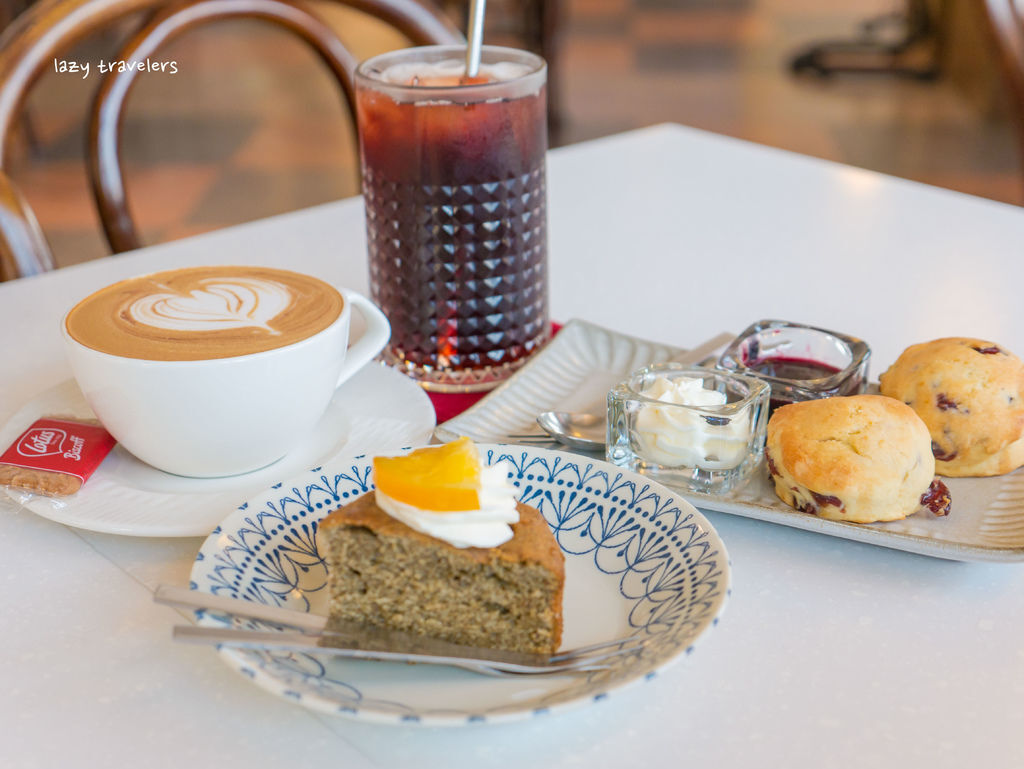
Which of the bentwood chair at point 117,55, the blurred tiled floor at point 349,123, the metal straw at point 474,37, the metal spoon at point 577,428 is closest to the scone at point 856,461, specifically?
the metal spoon at point 577,428

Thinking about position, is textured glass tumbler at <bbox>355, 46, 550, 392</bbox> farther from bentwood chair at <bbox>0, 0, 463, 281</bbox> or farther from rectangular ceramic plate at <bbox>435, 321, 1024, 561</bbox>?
bentwood chair at <bbox>0, 0, 463, 281</bbox>

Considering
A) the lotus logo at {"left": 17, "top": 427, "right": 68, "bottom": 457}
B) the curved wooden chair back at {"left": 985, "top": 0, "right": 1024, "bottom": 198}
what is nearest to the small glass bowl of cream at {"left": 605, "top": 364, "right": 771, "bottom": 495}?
the lotus logo at {"left": 17, "top": 427, "right": 68, "bottom": 457}

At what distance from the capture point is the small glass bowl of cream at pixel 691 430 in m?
0.61

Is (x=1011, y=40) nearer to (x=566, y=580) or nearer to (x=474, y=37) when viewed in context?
(x=474, y=37)

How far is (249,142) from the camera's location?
12.8ft

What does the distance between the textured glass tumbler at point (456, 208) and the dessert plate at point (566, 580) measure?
8.7 inches

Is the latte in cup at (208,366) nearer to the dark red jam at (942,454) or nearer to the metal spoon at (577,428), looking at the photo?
the metal spoon at (577,428)

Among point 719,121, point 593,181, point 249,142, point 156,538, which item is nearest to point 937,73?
point 719,121

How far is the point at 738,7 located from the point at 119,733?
6375 mm

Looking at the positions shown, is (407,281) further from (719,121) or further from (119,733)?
(719,121)

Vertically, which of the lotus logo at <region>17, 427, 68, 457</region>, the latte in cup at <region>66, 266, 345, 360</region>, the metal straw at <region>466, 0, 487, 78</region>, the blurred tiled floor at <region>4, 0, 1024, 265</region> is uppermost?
the metal straw at <region>466, 0, 487, 78</region>

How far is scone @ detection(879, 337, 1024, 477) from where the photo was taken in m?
0.64

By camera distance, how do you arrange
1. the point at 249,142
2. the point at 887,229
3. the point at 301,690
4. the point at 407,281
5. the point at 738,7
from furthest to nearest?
the point at 738,7 < the point at 249,142 < the point at 887,229 < the point at 407,281 < the point at 301,690

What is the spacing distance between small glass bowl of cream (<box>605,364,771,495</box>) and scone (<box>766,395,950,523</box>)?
0.02m
